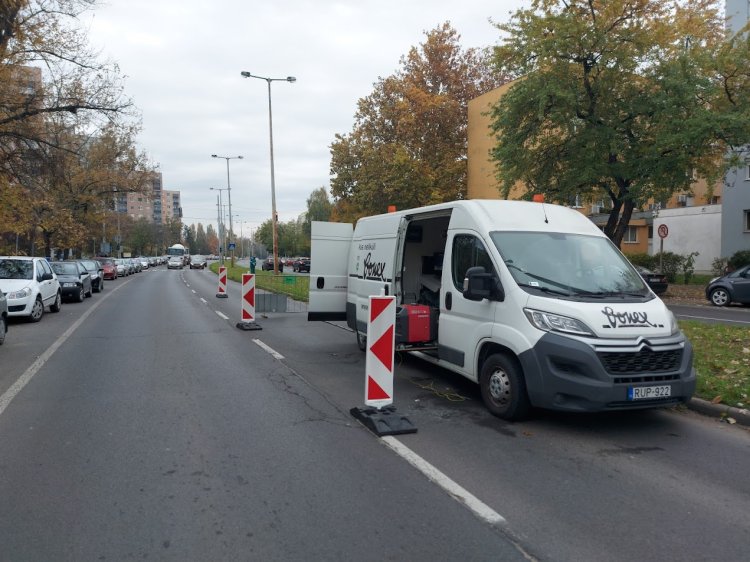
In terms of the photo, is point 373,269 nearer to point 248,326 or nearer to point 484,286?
point 484,286

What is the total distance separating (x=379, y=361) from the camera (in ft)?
19.9

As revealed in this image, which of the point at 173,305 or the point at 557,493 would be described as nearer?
the point at 557,493

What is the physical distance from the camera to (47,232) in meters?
33.8

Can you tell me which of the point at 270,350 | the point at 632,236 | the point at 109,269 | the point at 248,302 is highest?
the point at 632,236

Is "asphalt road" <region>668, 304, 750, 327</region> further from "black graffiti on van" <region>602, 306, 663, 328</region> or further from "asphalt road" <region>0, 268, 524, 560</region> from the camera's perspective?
"asphalt road" <region>0, 268, 524, 560</region>

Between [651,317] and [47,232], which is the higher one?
[47,232]

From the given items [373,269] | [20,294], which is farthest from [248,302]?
[20,294]

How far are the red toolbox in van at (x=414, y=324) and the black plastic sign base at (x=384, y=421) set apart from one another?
1531 mm

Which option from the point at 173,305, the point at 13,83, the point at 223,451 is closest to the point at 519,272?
the point at 223,451

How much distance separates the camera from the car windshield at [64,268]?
72.2 ft

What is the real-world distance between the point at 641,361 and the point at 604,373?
0.45 m

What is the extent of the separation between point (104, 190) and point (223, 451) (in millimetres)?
38575

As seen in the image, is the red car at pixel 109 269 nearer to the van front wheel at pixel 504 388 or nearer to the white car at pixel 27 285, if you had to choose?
the white car at pixel 27 285

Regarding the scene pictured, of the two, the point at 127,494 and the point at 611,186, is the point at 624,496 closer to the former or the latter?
the point at 127,494
